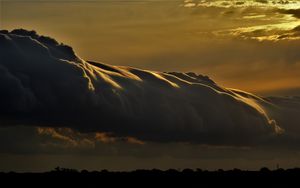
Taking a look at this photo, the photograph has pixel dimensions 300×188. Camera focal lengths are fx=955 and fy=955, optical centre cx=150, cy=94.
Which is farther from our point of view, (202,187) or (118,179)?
(118,179)

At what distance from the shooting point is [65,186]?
15775 centimetres

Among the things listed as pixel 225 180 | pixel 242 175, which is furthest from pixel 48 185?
pixel 242 175

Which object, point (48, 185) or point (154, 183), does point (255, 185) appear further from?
point (48, 185)

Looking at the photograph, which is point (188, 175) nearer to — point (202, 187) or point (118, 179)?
point (118, 179)

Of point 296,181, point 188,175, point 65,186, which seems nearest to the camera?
point 65,186

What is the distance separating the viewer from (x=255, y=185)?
547ft

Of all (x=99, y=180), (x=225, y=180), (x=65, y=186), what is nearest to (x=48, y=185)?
(x=65, y=186)

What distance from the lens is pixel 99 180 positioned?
17612 centimetres

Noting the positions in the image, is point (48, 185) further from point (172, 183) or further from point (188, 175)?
point (188, 175)

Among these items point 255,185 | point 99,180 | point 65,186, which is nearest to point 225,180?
point 255,185

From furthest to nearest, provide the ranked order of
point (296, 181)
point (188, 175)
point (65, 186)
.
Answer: point (188, 175) → point (296, 181) → point (65, 186)

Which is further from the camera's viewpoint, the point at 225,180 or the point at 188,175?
the point at 188,175

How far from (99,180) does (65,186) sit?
1896 centimetres

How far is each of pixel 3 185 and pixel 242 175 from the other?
178ft
